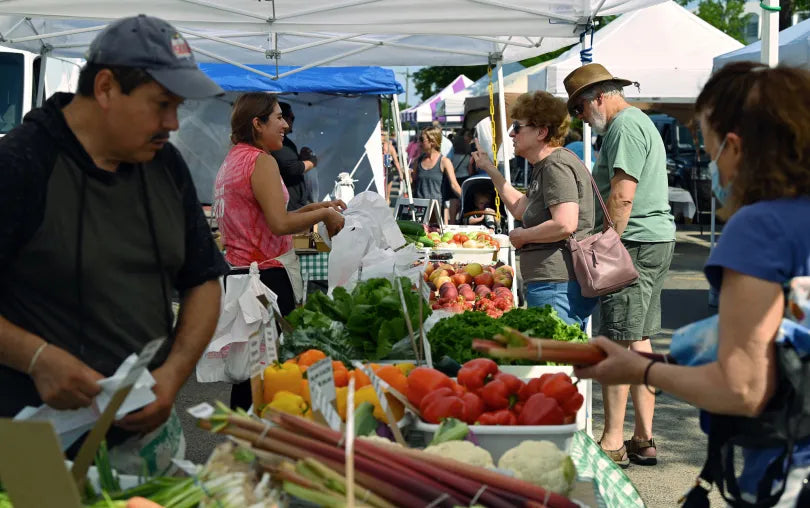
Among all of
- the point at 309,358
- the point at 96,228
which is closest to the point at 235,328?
the point at 309,358

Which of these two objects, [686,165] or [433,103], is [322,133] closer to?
[686,165]

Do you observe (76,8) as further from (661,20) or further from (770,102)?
(661,20)

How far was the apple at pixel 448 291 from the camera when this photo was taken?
5691 mm

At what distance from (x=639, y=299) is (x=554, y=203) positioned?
0.79 m

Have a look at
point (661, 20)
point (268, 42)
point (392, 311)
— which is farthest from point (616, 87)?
point (661, 20)

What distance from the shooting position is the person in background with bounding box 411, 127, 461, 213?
561 inches

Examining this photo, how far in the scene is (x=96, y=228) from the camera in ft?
7.52

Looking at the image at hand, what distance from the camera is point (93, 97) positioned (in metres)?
2.26

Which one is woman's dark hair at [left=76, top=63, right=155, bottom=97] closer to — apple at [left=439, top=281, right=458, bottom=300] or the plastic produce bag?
the plastic produce bag

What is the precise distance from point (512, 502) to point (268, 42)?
784cm

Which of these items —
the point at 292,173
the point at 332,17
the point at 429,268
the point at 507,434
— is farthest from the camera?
the point at 292,173

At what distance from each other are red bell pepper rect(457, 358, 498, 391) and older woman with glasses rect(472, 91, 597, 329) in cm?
207

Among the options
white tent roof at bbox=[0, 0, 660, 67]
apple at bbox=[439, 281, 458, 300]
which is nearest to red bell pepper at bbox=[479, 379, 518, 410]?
apple at bbox=[439, 281, 458, 300]

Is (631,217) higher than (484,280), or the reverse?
(631,217)
